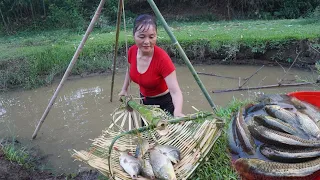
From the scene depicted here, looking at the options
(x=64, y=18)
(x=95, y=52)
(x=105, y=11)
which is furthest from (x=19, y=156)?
(x=105, y=11)

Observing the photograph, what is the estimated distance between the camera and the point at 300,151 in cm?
202

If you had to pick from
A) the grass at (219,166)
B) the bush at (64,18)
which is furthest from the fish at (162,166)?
the bush at (64,18)

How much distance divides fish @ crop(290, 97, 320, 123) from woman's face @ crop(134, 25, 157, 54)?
122 cm

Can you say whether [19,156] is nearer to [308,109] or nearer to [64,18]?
[308,109]

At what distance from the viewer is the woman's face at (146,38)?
2416 mm

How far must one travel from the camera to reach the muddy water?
4355mm

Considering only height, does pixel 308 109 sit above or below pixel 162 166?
above

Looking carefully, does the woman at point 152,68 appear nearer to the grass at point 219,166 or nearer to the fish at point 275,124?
the grass at point 219,166

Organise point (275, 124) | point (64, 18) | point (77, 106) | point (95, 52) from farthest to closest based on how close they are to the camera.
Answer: point (64, 18) → point (95, 52) → point (77, 106) → point (275, 124)

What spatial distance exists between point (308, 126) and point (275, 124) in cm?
21

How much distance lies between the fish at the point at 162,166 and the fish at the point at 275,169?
49 centimetres

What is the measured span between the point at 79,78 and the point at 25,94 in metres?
1.25

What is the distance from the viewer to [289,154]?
2.03m

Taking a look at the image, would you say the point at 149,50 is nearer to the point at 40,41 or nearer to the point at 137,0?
the point at 40,41
